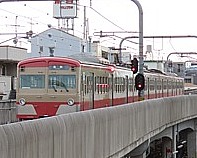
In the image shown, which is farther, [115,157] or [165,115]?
Answer: [165,115]

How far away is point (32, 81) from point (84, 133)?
9.78 meters

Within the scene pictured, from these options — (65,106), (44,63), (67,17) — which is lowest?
(65,106)

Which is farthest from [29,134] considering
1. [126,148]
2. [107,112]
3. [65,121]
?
[126,148]

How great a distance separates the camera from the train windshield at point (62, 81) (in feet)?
68.2

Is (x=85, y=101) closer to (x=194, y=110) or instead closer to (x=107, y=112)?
(x=107, y=112)

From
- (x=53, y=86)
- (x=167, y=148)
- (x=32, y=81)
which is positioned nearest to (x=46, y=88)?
(x=53, y=86)

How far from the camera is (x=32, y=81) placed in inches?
829

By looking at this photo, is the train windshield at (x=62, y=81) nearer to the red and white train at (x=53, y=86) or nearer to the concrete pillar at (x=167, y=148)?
the red and white train at (x=53, y=86)

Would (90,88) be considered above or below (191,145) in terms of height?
above

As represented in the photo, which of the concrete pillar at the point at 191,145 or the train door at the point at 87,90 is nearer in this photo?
the train door at the point at 87,90

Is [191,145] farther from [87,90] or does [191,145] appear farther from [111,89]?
[87,90]

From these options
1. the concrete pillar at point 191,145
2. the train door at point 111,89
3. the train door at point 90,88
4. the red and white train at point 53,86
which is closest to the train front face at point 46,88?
the red and white train at point 53,86

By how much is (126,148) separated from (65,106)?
16.3 feet

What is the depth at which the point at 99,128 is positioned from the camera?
42.3 feet
